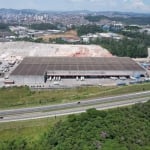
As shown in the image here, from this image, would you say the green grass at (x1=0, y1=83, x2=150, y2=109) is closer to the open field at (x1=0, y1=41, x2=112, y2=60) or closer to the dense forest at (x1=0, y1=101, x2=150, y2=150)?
the dense forest at (x1=0, y1=101, x2=150, y2=150)

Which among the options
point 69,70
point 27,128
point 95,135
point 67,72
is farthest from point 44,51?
point 95,135

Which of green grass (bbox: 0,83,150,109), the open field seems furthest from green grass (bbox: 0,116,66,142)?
the open field

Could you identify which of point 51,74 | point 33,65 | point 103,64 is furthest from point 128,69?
point 33,65

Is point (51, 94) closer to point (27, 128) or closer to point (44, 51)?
point (27, 128)

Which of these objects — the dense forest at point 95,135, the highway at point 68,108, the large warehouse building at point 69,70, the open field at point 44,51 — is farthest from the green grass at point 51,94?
the open field at point 44,51

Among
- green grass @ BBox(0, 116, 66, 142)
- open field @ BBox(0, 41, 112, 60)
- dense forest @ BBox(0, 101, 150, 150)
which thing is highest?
dense forest @ BBox(0, 101, 150, 150)
